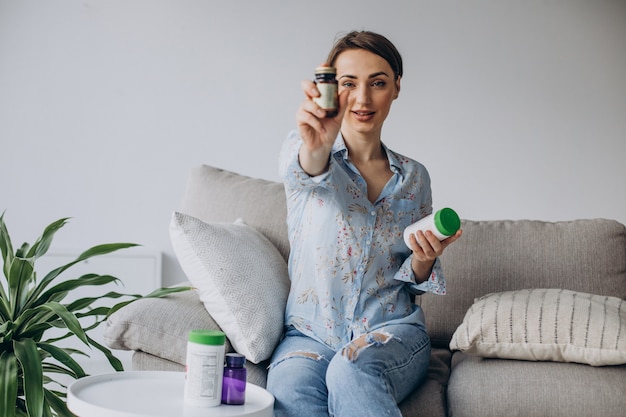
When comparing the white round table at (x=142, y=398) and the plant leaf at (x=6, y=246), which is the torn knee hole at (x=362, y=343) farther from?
the plant leaf at (x=6, y=246)

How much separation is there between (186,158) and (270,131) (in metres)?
0.34

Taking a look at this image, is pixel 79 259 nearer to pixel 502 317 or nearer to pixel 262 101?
pixel 502 317

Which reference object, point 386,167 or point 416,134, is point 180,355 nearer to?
point 386,167

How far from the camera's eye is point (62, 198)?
2.92 m

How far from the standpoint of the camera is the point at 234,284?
1.81 m

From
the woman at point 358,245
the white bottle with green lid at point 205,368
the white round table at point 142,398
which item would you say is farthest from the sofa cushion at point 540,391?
the white bottle with green lid at point 205,368

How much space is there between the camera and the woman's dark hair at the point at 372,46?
5.98 feet

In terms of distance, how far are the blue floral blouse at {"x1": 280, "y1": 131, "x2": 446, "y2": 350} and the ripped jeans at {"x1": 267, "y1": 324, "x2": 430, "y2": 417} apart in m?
0.06

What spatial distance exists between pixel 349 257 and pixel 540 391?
0.53 meters

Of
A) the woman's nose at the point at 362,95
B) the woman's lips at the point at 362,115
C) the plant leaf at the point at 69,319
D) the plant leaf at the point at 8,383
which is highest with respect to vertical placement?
the woman's nose at the point at 362,95

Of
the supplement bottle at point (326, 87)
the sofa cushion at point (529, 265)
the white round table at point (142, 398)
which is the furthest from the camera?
the sofa cushion at point (529, 265)

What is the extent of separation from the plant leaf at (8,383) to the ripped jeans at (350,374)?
0.51m

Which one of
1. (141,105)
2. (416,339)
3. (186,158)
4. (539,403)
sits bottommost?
(539,403)

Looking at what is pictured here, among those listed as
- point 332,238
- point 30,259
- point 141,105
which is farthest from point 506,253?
point 141,105
